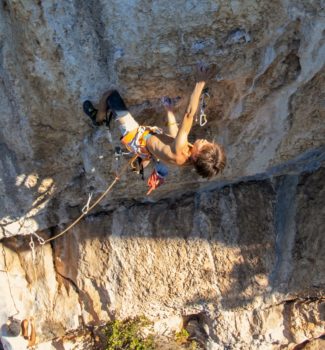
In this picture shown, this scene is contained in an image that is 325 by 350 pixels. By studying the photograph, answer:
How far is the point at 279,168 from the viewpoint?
4734 millimetres

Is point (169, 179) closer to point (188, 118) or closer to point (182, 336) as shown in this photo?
point (188, 118)

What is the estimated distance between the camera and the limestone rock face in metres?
3.18

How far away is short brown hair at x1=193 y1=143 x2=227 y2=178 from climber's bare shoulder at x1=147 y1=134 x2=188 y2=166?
0.39 ft

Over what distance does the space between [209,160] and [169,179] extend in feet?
5.40

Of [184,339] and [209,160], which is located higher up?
[209,160]

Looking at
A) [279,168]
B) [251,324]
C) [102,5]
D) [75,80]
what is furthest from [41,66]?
[251,324]

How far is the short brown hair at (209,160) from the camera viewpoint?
2947 mm

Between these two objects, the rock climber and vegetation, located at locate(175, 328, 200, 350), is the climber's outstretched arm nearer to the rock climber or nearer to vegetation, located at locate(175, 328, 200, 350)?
the rock climber

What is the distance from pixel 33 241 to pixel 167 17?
3313mm

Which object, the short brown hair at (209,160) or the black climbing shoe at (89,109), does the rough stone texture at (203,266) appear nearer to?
the black climbing shoe at (89,109)

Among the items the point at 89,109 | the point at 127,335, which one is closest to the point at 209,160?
the point at 89,109

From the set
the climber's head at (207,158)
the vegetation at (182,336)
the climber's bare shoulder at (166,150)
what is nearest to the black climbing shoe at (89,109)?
the climber's bare shoulder at (166,150)

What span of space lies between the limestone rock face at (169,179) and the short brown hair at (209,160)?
691 mm

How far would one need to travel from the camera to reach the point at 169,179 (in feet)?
15.0
